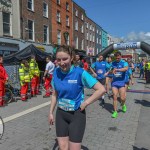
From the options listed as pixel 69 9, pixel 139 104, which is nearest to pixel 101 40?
pixel 69 9

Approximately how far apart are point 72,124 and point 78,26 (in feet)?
117

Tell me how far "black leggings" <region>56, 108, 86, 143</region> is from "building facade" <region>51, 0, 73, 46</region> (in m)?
25.2

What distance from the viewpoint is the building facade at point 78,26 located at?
117 feet

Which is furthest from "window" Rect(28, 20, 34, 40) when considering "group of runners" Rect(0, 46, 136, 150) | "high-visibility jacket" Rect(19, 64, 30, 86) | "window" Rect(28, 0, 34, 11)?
"group of runners" Rect(0, 46, 136, 150)

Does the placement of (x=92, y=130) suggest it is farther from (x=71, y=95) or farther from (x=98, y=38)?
(x=98, y=38)

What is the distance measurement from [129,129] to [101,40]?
51.8 meters

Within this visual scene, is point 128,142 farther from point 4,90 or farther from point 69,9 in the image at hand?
point 69,9

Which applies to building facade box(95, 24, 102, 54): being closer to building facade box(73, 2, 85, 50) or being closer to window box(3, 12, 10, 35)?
building facade box(73, 2, 85, 50)

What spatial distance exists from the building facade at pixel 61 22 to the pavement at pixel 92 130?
68.3ft

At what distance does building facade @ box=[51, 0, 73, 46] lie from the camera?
92.6ft

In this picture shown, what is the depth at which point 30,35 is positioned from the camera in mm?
22797

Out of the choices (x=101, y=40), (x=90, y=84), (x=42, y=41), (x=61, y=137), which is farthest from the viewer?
(x=101, y=40)

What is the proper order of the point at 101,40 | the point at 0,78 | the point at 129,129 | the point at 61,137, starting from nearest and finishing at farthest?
the point at 61,137 → the point at 129,129 → the point at 0,78 → the point at 101,40

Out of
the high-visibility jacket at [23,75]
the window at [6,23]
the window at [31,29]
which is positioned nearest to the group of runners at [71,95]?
the high-visibility jacket at [23,75]
